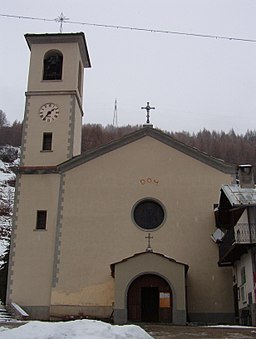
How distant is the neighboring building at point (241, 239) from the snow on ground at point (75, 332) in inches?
388

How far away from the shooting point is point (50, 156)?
26547 millimetres

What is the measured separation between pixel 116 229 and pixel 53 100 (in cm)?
800

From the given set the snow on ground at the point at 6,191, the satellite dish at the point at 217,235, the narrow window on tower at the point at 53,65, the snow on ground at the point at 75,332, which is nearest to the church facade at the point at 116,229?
the satellite dish at the point at 217,235

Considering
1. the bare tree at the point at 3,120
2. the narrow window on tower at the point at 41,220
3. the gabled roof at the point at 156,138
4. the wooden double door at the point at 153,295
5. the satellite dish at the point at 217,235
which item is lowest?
the wooden double door at the point at 153,295

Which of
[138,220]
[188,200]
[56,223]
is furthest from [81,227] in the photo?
[188,200]

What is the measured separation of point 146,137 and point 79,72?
251 inches

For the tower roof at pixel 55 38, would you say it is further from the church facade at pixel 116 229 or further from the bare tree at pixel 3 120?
the bare tree at pixel 3 120

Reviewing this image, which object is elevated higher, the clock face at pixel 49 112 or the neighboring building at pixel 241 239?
the clock face at pixel 49 112

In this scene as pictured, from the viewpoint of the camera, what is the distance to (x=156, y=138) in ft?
85.1

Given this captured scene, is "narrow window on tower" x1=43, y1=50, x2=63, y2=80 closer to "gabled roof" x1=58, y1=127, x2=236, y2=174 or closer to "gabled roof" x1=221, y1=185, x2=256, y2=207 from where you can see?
"gabled roof" x1=58, y1=127, x2=236, y2=174

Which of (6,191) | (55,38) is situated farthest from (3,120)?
(55,38)

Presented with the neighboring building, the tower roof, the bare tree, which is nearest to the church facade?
the neighboring building

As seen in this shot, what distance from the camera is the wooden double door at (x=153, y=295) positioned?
21.9 m

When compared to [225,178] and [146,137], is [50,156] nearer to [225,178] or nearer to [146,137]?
[146,137]
